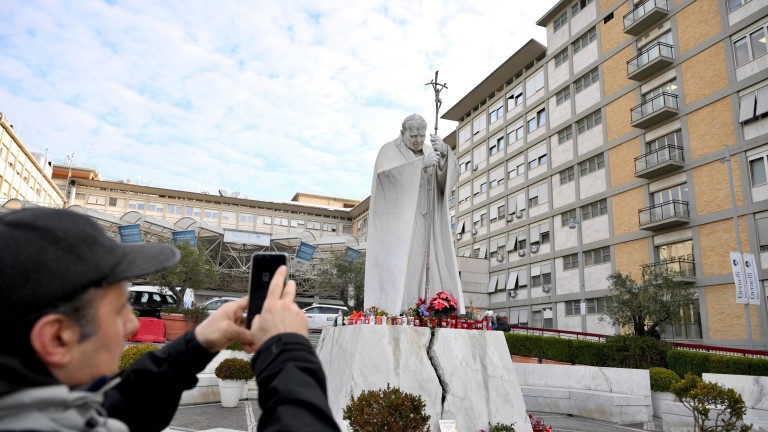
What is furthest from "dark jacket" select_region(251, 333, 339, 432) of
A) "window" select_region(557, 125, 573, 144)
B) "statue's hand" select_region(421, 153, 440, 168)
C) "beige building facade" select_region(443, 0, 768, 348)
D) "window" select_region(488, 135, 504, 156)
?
"window" select_region(488, 135, 504, 156)

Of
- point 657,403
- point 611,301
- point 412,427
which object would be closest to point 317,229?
point 611,301

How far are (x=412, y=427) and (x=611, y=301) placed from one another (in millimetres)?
22971

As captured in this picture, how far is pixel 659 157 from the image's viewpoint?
29.1 metres

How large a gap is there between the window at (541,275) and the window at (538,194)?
4.63 meters

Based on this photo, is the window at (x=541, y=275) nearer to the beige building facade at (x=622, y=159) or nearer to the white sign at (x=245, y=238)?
the beige building facade at (x=622, y=159)

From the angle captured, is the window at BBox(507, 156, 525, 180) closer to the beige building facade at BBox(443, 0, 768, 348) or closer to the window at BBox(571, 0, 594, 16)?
the beige building facade at BBox(443, 0, 768, 348)

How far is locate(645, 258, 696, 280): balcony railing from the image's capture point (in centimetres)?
2655

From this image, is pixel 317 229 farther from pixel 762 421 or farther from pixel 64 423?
pixel 64 423

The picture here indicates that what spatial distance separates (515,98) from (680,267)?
2124cm

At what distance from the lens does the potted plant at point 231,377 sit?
34.8ft

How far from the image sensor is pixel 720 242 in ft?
83.8

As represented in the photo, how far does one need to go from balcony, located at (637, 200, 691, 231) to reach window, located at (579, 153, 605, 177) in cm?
501

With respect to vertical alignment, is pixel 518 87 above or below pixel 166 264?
above

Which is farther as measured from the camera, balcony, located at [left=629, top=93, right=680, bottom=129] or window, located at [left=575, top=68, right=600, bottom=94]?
window, located at [left=575, top=68, right=600, bottom=94]
